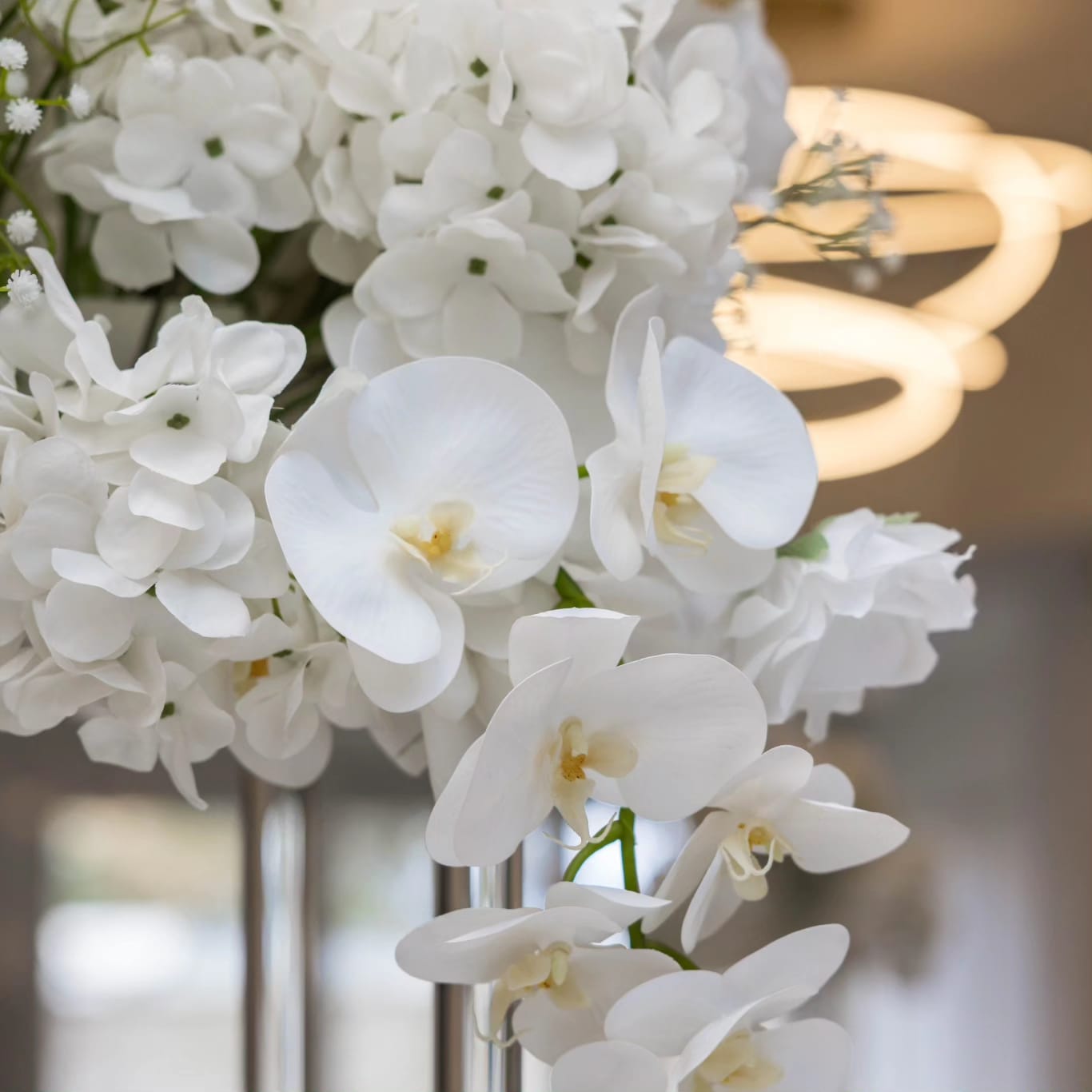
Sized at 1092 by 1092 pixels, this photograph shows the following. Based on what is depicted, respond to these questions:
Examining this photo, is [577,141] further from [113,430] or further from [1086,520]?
[1086,520]

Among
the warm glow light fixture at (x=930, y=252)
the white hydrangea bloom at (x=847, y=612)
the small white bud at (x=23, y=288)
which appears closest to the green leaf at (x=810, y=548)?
the white hydrangea bloom at (x=847, y=612)

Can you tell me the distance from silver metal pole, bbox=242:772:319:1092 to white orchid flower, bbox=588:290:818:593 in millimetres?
239

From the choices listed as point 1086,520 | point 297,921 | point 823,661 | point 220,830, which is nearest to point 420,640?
point 823,661

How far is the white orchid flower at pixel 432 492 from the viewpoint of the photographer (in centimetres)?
28

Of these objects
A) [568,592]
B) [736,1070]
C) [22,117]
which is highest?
[22,117]

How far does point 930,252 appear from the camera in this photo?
0.77 meters

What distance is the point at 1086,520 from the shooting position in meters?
0.78

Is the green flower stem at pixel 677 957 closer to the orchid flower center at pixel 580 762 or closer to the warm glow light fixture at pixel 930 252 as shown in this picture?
the orchid flower center at pixel 580 762

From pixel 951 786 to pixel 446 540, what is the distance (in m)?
0.64

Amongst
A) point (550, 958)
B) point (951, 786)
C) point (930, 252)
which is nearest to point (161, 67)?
point (550, 958)

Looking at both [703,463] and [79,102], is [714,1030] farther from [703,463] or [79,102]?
[79,102]

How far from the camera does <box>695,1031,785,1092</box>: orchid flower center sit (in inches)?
10.6

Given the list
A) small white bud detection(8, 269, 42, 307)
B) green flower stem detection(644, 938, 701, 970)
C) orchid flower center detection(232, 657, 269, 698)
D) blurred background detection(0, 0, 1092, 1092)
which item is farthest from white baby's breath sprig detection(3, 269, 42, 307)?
blurred background detection(0, 0, 1092, 1092)

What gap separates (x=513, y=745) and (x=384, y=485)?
0.07m
